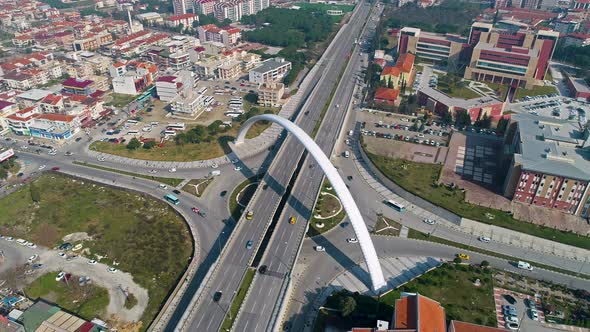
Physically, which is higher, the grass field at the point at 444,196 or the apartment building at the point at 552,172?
the apartment building at the point at 552,172

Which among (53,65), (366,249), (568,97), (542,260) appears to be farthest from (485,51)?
(53,65)

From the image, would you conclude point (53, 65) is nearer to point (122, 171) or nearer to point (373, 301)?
point (122, 171)

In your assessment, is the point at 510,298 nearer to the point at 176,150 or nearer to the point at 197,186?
the point at 197,186

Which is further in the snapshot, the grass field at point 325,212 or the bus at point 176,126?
the bus at point 176,126

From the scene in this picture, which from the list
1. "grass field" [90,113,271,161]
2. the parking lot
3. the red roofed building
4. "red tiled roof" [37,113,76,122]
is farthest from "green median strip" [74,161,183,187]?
the red roofed building

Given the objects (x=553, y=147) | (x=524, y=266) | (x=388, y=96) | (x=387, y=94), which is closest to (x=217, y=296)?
(x=524, y=266)

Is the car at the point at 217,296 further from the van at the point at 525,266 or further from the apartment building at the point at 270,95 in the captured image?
the apartment building at the point at 270,95

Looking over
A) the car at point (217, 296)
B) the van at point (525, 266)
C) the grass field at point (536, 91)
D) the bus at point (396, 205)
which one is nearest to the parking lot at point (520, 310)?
the van at point (525, 266)
